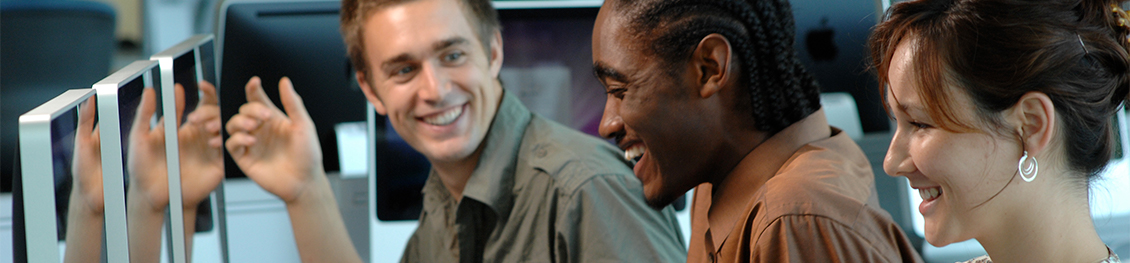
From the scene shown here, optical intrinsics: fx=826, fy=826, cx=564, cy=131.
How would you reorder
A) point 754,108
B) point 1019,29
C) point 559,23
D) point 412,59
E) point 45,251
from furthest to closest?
point 559,23 < point 412,59 < point 754,108 < point 45,251 < point 1019,29

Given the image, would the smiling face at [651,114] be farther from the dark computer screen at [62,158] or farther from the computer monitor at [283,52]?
the computer monitor at [283,52]

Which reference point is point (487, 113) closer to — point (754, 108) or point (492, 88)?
point (492, 88)

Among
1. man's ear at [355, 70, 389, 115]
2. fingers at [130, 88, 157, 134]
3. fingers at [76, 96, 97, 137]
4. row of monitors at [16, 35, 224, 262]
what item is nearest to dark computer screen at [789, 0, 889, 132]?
man's ear at [355, 70, 389, 115]

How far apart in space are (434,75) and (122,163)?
66cm

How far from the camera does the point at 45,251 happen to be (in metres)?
0.77

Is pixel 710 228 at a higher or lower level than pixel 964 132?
lower

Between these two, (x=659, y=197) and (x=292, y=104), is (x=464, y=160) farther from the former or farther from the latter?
(x=659, y=197)

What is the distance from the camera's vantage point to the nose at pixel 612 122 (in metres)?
0.99

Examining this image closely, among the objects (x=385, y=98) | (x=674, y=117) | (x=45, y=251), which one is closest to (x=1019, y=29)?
(x=674, y=117)

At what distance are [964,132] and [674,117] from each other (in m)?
0.30

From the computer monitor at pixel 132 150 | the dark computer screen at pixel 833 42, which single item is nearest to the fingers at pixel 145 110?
the computer monitor at pixel 132 150

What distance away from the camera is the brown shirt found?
75cm

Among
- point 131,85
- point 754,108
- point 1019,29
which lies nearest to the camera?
point 1019,29

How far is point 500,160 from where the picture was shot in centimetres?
149
